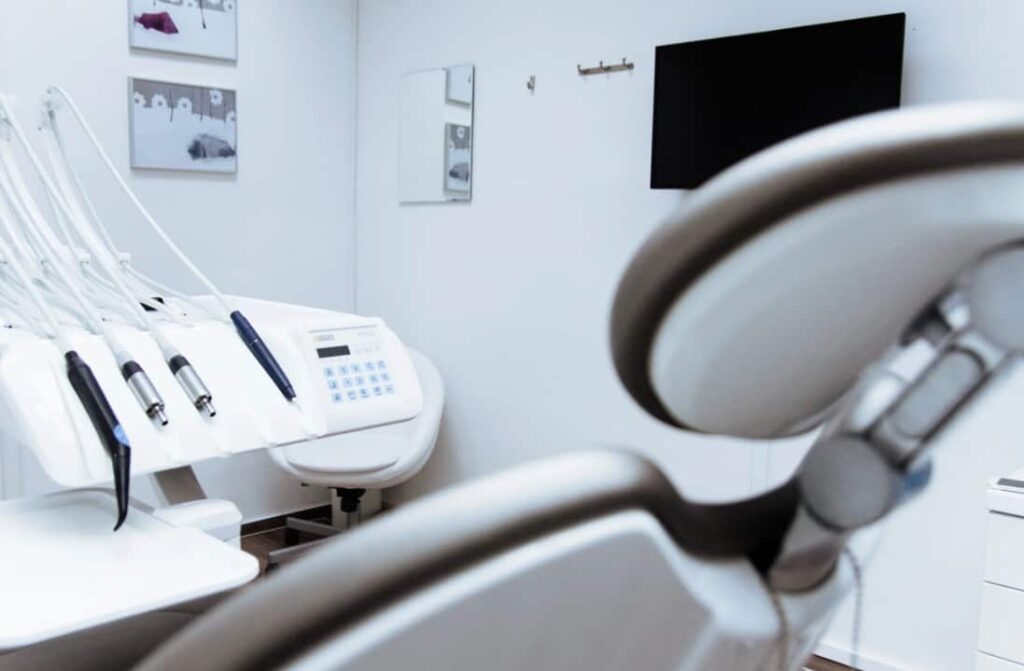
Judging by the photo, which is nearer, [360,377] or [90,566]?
[90,566]

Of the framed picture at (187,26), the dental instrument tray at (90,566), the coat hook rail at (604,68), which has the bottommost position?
the dental instrument tray at (90,566)

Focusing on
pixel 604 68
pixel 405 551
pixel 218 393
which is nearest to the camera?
pixel 405 551

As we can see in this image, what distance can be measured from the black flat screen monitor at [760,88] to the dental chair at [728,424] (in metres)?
1.96

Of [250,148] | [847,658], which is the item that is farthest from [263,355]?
[250,148]

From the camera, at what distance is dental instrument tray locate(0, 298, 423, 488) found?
3.53 ft

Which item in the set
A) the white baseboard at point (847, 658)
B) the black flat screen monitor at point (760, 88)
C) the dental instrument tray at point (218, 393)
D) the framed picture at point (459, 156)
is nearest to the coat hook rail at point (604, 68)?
the black flat screen monitor at point (760, 88)

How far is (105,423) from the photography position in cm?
108

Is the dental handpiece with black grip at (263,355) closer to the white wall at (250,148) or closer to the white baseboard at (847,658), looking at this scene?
the white baseboard at (847,658)

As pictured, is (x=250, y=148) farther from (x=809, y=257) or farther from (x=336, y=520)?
(x=809, y=257)

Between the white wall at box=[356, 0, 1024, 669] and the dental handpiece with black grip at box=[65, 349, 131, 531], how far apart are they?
1.25 metres

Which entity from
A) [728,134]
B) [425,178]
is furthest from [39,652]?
[425,178]

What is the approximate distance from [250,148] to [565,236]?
1.33 meters

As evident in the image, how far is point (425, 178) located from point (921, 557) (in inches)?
86.2

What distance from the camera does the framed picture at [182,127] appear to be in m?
3.05
